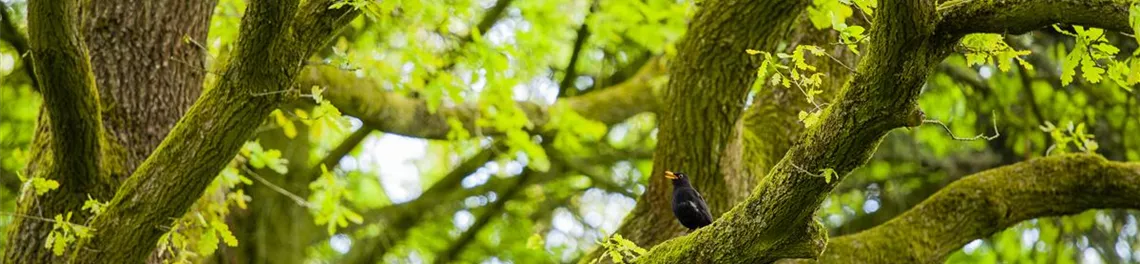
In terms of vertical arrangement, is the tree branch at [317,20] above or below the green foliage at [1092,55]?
above

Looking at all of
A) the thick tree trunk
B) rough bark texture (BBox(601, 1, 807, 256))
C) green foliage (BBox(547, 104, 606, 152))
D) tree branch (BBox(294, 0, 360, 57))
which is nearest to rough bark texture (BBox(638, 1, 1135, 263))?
tree branch (BBox(294, 0, 360, 57))

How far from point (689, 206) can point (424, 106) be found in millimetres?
3126

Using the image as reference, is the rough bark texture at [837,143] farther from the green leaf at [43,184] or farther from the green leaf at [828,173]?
the green leaf at [43,184]

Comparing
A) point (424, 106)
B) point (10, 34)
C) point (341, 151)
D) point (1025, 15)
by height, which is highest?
point (10, 34)

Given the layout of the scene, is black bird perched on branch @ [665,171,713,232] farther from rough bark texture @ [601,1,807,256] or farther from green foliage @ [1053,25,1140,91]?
green foliage @ [1053,25,1140,91]

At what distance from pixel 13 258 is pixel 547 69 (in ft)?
17.7

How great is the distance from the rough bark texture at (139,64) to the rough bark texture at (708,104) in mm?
1905

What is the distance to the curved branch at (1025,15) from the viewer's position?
2.89 metres

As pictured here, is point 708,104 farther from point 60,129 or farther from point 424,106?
point 424,106

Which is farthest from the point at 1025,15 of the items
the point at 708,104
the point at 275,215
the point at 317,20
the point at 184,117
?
the point at 275,215

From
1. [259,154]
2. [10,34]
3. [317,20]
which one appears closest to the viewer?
[317,20]

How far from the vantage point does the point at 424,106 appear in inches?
311

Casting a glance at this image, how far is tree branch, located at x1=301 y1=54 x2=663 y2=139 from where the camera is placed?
7301 millimetres

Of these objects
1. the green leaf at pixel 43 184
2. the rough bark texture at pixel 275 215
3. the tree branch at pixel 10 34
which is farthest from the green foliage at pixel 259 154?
the rough bark texture at pixel 275 215
